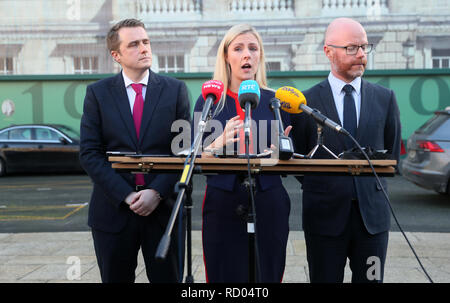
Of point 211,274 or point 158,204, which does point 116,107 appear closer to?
point 158,204

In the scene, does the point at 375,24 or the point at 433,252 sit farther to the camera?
the point at 375,24

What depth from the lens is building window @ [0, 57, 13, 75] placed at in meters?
24.2

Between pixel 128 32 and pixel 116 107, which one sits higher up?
pixel 128 32

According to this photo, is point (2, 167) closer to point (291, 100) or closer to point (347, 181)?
point (347, 181)

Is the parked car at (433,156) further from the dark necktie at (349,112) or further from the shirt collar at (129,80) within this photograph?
the shirt collar at (129,80)

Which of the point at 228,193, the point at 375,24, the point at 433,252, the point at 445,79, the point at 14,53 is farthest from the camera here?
the point at 14,53

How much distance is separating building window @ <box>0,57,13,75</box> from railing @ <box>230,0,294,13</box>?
10.5 metres

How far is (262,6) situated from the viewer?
75.7 ft

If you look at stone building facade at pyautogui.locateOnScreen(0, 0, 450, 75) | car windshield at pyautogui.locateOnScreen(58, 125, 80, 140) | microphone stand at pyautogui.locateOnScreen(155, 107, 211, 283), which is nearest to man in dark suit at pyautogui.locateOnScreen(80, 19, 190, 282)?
microphone stand at pyautogui.locateOnScreen(155, 107, 211, 283)

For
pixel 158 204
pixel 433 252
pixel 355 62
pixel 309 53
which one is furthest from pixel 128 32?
pixel 309 53

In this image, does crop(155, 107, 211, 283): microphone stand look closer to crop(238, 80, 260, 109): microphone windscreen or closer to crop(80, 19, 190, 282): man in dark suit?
crop(238, 80, 260, 109): microphone windscreen

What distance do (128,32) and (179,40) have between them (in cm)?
2049

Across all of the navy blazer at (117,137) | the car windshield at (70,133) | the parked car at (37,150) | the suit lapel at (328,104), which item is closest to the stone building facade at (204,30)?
the car windshield at (70,133)

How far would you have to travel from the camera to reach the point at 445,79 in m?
16.6
